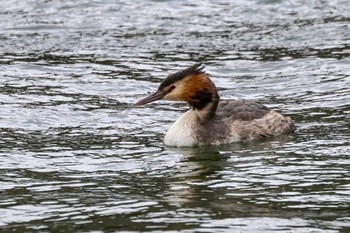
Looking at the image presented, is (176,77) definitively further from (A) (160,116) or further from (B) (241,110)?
(A) (160,116)

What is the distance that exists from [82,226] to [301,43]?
10649 mm

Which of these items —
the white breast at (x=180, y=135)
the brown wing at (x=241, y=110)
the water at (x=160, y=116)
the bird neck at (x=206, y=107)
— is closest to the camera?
the water at (x=160, y=116)

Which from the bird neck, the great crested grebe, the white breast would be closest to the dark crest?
the great crested grebe

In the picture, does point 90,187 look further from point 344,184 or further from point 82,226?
point 344,184

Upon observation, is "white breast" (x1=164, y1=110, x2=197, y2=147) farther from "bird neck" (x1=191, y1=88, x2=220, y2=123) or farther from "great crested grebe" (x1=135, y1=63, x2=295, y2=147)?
"bird neck" (x1=191, y1=88, x2=220, y2=123)

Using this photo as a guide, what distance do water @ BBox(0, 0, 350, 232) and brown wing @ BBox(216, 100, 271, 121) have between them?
50cm

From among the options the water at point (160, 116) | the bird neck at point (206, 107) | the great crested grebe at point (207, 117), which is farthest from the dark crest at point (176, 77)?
the water at point (160, 116)

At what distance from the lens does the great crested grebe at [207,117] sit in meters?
13.8

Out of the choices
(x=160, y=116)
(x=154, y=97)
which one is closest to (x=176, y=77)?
(x=154, y=97)

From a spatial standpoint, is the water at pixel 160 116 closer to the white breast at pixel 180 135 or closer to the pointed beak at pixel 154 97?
the white breast at pixel 180 135

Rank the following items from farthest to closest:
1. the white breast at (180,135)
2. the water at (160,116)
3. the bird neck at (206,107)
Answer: the bird neck at (206,107) < the white breast at (180,135) < the water at (160,116)

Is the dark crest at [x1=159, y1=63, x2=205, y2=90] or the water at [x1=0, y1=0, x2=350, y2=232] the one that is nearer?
the water at [x1=0, y1=0, x2=350, y2=232]

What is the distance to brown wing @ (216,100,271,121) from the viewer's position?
14367 mm

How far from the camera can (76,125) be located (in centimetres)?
1480
